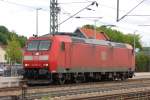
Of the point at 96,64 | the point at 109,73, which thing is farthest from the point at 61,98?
the point at 109,73

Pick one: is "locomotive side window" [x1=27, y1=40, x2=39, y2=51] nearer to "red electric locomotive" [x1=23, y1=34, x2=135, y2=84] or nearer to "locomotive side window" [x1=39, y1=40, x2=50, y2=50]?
"red electric locomotive" [x1=23, y1=34, x2=135, y2=84]

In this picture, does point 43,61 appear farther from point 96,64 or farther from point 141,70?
point 141,70

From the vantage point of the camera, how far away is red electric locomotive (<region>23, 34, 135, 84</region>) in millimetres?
32844

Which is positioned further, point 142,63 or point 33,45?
point 142,63

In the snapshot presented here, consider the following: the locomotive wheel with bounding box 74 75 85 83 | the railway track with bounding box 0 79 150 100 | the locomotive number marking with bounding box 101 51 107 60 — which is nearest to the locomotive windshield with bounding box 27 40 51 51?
the locomotive wheel with bounding box 74 75 85 83

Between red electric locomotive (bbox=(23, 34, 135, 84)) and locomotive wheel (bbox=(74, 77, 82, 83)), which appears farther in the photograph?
locomotive wheel (bbox=(74, 77, 82, 83))

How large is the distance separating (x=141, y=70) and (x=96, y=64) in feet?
145

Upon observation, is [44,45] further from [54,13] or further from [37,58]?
[54,13]

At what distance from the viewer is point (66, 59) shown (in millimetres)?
34000

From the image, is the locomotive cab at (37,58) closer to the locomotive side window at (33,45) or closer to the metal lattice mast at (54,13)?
the locomotive side window at (33,45)

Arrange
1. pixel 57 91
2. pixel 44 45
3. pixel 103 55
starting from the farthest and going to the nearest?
pixel 103 55 → pixel 44 45 → pixel 57 91

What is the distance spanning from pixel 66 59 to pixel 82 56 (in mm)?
2552

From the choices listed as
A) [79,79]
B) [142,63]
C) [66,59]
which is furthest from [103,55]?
[142,63]

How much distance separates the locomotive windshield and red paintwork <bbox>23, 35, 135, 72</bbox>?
0.30 metres
